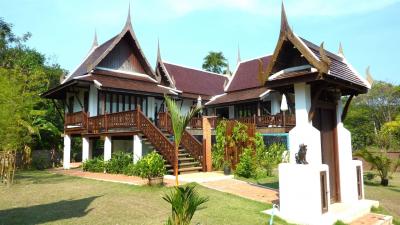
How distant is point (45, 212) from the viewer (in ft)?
23.9

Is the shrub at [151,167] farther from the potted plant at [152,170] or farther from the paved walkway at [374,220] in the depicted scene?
the paved walkway at [374,220]

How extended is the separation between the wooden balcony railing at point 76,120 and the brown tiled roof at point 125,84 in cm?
198

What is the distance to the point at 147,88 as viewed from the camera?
63.4ft

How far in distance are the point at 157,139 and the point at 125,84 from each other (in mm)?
5718

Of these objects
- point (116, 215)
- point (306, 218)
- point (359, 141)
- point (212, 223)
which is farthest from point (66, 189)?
point (359, 141)

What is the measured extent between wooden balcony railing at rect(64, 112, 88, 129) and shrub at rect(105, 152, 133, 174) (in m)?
3.32

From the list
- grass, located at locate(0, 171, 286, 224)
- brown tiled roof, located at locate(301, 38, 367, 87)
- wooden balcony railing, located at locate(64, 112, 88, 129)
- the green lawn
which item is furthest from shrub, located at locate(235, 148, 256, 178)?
wooden balcony railing, located at locate(64, 112, 88, 129)

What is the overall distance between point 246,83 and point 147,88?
9.23m

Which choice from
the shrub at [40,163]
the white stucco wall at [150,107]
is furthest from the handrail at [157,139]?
the shrub at [40,163]

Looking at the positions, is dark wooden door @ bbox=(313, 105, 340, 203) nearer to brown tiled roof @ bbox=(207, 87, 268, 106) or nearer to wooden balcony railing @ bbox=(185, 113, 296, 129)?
wooden balcony railing @ bbox=(185, 113, 296, 129)

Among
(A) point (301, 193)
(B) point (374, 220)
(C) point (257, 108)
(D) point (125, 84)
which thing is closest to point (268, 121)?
(C) point (257, 108)

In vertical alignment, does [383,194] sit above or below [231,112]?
below

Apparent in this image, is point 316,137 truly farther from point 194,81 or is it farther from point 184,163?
point 194,81

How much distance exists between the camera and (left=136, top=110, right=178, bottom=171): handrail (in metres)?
13.3
